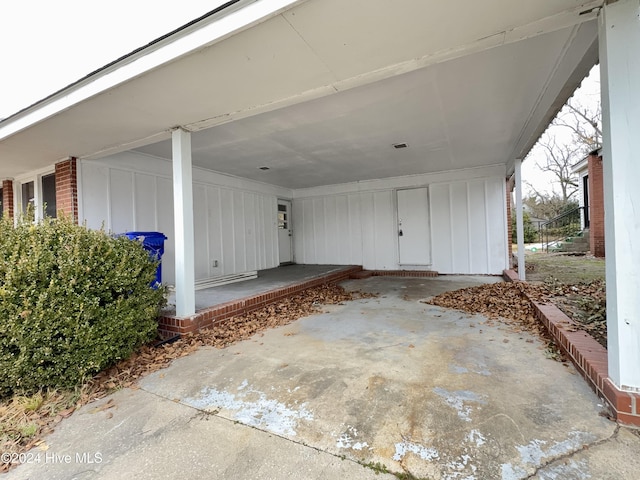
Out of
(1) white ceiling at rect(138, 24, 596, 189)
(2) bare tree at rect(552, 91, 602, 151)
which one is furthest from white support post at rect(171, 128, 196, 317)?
(2) bare tree at rect(552, 91, 602, 151)

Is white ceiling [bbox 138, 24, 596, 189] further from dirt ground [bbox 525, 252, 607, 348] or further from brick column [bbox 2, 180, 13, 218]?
brick column [bbox 2, 180, 13, 218]

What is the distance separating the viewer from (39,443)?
6.09 ft

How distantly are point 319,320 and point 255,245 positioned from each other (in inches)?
174

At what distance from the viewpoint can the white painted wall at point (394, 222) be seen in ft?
24.0

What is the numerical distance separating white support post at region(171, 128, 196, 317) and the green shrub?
65 cm

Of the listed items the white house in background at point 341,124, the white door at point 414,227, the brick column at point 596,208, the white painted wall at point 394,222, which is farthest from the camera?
the brick column at point 596,208

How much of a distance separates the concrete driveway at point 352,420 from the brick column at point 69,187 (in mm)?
3390

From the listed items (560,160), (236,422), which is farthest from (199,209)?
(560,160)

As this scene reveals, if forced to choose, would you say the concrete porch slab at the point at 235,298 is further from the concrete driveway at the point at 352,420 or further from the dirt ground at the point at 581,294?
the dirt ground at the point at 581,294

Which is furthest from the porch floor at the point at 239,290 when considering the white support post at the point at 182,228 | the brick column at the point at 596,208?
the brick column at the point at 596,208

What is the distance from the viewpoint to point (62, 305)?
7.82ft

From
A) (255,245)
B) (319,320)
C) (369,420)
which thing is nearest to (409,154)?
(319,320)

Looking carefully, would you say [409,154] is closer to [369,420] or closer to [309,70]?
[309,70]

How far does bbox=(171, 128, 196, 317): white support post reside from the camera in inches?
141
